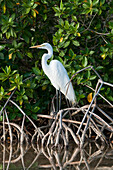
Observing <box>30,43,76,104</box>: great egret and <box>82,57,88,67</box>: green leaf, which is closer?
<box>82,57,88,67</box>: green leaf

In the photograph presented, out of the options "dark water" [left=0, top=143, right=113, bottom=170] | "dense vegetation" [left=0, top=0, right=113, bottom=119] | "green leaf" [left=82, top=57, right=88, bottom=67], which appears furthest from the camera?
"dense vegetation" [left=0, top=0, right=113, bottom=119]

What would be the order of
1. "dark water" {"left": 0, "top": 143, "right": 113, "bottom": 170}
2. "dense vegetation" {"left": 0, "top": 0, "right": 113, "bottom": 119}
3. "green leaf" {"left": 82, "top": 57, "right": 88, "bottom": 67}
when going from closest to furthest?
"dark water" {"left": 0, "top": 143, "right": 113, "bottom": 170}, "green leaf" {"left": 82, "top": 57, "right": 88, "bottom": 67}, "dense vegetation" {"left": 0, "top": 0, "right": 113, "bottom": 119}

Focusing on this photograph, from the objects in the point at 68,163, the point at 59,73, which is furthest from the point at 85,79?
the point at 68,163

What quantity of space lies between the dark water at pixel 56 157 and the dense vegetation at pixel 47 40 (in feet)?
2.41

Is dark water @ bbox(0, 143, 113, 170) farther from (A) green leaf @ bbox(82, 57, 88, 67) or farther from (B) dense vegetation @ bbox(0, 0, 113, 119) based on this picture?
(A) green leaf @ bbox(82, 57, 88, 67)

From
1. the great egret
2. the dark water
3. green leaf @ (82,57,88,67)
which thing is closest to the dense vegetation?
green leaf @ (82,57,88,67)

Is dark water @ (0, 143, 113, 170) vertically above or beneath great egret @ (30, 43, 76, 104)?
beneath

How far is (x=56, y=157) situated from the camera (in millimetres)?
6102

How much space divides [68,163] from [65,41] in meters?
2.25

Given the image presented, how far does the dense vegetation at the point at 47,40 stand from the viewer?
682cm

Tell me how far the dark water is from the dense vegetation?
2.41ft

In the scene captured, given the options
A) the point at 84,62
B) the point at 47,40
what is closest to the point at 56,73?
the point at 84,62

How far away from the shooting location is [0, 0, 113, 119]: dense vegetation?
6.82 metres

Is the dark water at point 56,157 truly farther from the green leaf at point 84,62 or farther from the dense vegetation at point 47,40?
the green leaf at point 84,62
